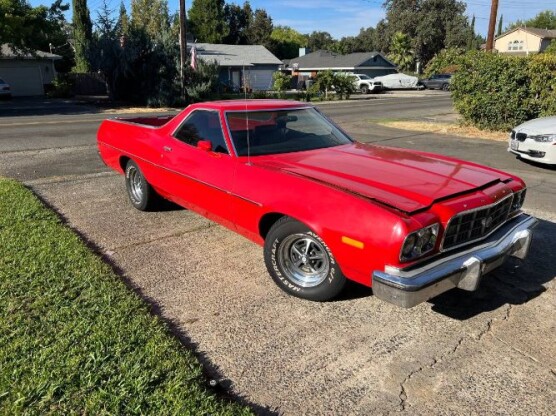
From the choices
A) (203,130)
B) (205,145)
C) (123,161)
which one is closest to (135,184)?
(123,161)

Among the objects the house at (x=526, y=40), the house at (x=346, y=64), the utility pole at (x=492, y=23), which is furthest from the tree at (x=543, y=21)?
the utility pole at (x=492, y=23)

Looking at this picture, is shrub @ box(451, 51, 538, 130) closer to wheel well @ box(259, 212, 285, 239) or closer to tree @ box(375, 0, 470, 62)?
wheel well @ box(259, 212, 285, 239)

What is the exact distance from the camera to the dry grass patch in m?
13.0

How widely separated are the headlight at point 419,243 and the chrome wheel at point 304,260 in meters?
0.63

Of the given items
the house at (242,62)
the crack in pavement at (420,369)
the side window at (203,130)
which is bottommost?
the crack in pavement at (420,369)

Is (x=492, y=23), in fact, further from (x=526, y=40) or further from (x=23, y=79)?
(x=526, y=40)

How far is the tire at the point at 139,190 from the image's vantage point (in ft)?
18.2

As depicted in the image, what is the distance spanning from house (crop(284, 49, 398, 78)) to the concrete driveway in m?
52.1

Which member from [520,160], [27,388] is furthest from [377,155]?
[520,160]

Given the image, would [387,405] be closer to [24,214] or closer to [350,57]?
[24,214]

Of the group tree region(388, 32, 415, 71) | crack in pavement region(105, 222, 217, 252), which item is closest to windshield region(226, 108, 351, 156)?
crack in pavement region(105, 222, 217, 252)

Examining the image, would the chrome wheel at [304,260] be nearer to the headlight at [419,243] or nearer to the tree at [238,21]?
the headlight at [419,243]

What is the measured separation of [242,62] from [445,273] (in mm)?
45037

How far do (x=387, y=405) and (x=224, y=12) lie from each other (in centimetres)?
7675
